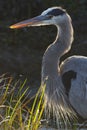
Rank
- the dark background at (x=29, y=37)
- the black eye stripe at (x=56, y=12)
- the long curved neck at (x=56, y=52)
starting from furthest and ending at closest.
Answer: the dark background at (x=29, y=37) → the long curved neck at (x=56, y=52) → the black eye stripe at (x=56, y=12)

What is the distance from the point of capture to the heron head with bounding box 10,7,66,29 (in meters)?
5.77

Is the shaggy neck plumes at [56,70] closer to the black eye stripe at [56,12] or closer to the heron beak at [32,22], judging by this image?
the black eye stripe at [56,12]

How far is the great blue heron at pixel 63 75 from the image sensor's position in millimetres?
5922

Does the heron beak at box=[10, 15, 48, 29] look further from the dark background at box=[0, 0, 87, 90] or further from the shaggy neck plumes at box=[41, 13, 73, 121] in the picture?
the dark background at box=[0, 0, 87, 90]

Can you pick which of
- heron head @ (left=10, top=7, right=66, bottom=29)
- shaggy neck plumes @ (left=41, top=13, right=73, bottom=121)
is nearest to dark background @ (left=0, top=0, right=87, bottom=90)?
shaggy neck plumes @ (left=41, top=13, right=73, bottom=121)

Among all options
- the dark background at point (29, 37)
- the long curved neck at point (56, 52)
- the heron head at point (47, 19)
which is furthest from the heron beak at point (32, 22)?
the dark background at point (29, 37)

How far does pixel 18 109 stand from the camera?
4.27 metres

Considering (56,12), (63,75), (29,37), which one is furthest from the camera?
(29,37)

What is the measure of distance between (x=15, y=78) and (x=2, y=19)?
327 cm

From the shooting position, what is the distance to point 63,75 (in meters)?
6.02

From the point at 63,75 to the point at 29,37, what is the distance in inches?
204

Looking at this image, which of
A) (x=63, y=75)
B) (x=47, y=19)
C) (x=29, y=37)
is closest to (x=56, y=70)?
(x=63, y=75)

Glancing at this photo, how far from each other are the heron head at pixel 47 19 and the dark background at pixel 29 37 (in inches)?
121

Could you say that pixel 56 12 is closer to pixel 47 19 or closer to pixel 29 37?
pixel 47 19
